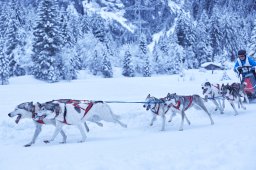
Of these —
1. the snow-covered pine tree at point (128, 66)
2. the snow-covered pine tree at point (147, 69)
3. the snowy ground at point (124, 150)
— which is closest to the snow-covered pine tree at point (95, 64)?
the snow-covered pine tree at point (128, 66)

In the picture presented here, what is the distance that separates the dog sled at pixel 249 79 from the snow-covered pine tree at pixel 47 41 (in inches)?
1046

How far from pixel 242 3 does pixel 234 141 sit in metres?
162

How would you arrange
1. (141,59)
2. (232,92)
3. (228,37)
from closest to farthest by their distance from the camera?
(232,92) → (141,59) → (228,37)

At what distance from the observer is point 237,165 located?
5.71m

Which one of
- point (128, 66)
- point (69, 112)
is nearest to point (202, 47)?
point (128, 66)

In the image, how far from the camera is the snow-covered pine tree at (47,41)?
3850 cm

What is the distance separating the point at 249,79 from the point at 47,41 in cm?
2865

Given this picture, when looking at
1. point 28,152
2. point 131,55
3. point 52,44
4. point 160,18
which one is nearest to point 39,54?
point 52,44

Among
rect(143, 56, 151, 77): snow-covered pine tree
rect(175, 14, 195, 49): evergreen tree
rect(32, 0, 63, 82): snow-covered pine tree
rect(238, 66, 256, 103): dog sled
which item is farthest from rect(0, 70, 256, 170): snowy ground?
rect(175, 14, 195, 49): evergreen tree

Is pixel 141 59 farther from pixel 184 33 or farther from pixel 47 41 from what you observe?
pixel 47 41

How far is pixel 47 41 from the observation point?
38.9m

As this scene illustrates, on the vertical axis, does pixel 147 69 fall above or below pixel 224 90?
below

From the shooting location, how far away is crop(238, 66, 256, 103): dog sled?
14225 millimetres

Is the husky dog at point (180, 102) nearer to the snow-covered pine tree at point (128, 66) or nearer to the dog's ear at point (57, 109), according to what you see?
the dog's ear at point (57, 109)
